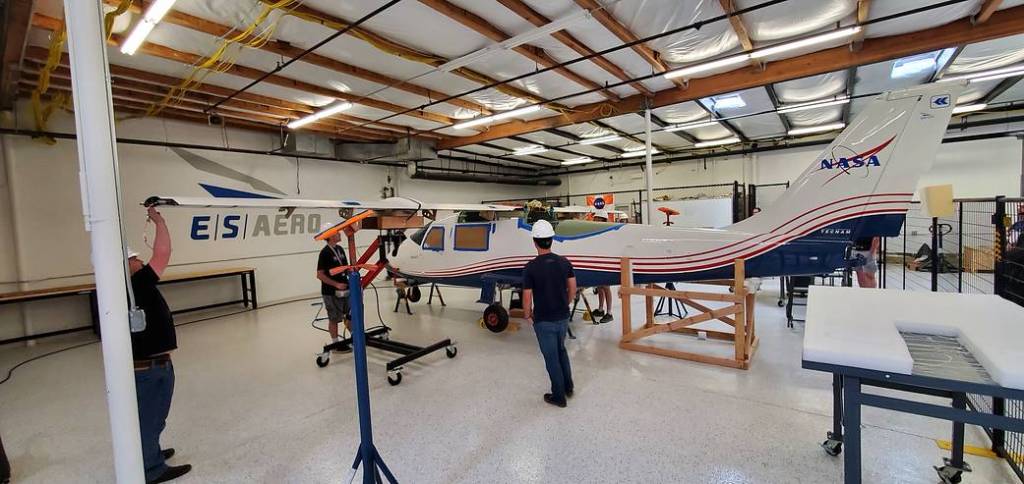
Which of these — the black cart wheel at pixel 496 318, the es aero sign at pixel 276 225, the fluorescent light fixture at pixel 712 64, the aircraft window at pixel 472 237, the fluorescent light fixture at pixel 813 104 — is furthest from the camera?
the es aero sign at pixel 276 225

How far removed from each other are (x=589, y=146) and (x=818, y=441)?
10.2 meters

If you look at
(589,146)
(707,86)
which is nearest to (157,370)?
(707,86)

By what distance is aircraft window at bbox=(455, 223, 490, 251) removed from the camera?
19.8 ft

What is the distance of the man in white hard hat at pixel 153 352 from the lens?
2.51m

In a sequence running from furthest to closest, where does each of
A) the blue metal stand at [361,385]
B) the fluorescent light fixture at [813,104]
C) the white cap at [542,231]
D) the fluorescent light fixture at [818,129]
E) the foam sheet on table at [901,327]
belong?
the fluorescent light fixture at [818,129], the fluorescent light fixture at [813,104], the white cap at [542,231], the blue metal stand at [361,385], the foam sheet on table at [901,327]

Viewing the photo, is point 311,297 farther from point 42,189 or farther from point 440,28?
point 440,28

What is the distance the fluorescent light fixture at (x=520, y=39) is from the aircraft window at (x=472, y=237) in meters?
2.33

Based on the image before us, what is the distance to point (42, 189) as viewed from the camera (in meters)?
6.42

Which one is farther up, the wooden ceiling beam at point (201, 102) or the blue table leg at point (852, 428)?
the wooden ceiling beam at point (201, 102)

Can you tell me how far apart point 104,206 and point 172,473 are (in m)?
2.02

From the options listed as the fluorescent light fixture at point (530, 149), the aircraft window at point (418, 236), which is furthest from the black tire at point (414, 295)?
the fluorescent light fixture at point (530, 149)

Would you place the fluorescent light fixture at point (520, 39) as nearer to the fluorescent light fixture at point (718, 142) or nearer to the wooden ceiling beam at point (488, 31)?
the wooden ceiling beam at point (488, 31)

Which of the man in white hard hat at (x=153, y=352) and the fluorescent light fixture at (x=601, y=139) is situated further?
the fluorescent light fixture at (x=601, y=139)

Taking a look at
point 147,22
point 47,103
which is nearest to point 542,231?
point 147,22
